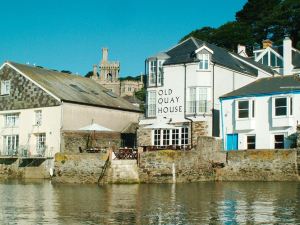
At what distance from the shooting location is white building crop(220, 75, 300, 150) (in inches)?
1535

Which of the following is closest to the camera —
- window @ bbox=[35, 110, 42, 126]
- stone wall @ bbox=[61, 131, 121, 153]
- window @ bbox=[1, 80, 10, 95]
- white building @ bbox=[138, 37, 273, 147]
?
white building @ bbox=[138, 37, 273, 147]

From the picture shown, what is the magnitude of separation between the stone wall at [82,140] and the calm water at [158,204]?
42.6 ft

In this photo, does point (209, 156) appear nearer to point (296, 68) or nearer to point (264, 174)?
point (264, 174)

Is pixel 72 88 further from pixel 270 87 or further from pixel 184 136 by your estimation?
pixel 270 87

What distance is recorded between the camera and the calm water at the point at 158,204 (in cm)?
1903

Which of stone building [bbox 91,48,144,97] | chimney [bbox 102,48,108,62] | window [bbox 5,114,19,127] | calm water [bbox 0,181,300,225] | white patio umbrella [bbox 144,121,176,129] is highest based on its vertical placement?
chimney [bbox 102,48,108,62]

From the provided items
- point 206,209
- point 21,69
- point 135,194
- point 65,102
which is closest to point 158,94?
point 65,102

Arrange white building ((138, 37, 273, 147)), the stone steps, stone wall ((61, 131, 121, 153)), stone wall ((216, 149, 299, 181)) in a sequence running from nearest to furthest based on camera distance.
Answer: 1. stone wall ((216, 149, 299, 181))
2. the stone steps
3. white building ((138, 37, 273, 147))
4. stone wall ((61, 131, 121, 153))

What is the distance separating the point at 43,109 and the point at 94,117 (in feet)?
15.4

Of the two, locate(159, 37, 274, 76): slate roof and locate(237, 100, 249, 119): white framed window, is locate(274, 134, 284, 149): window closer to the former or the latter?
locate(237, 100, 249, 119): white framed window

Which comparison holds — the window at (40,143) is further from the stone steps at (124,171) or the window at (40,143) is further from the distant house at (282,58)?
the distant house at (282,58)

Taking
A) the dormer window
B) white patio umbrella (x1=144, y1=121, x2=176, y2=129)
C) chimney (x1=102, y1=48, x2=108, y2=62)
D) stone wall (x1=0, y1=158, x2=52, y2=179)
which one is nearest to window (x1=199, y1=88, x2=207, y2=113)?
white patio umbrella (x1=144, y1=121, x2=176, y2=129)

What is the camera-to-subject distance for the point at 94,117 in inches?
1923

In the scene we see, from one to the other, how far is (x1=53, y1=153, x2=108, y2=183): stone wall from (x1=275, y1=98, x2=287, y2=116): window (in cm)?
1298
